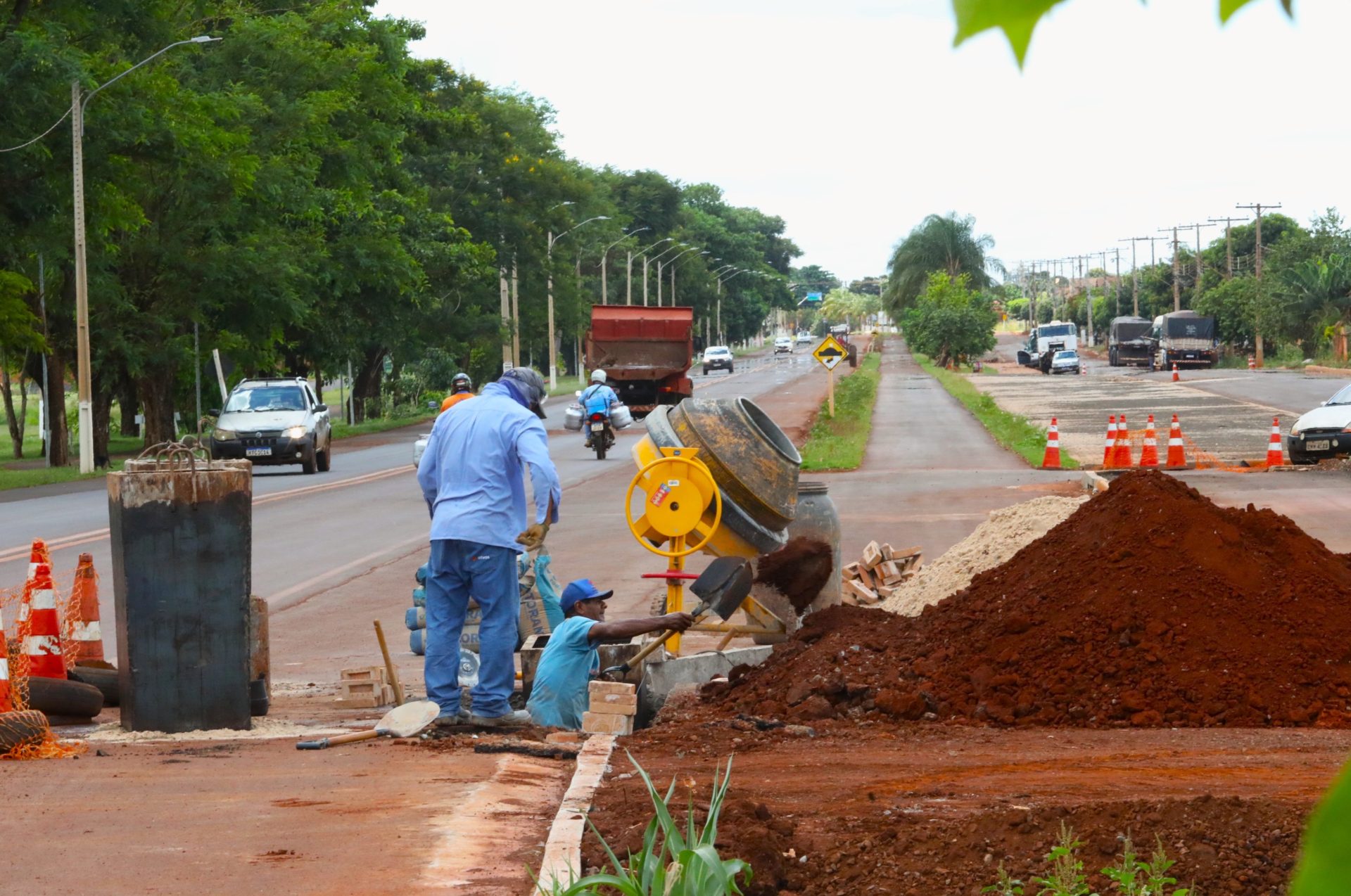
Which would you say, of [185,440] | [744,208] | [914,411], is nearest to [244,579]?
[185,440]

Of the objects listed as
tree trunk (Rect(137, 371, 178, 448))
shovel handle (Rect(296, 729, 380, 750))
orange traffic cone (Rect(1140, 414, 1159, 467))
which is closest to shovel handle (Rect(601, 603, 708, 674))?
shovel handle (Rect(296, 729, 380, 750))

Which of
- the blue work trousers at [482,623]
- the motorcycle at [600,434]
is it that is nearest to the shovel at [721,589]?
the blue work trousers at [482,623]

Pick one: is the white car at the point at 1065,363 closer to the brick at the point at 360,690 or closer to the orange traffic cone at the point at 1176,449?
the orange traffic cone at the point at 1176,449

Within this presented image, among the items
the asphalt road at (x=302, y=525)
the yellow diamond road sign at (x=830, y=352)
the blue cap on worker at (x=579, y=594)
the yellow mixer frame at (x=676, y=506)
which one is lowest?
the asphalt road at (x=302, y=525)

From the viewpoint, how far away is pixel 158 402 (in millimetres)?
36812

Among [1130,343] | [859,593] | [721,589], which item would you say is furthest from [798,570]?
[1130,343]

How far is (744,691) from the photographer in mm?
8430

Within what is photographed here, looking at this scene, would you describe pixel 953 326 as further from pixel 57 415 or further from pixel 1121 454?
pixel 1121 454

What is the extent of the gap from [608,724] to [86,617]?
12.4 ft

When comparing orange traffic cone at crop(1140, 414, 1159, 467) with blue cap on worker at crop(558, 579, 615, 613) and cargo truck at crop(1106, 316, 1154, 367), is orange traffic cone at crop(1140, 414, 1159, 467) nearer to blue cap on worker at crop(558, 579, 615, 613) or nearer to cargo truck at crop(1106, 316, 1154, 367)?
blue cap on worker at crop(558, 579, 615, 613)

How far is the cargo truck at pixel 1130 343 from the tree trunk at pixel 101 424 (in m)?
63.5

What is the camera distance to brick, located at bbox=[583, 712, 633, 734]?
7.50 metres

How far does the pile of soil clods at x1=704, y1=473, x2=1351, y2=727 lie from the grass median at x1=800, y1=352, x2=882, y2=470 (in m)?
17.8

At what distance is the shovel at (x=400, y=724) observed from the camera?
23.9ft
